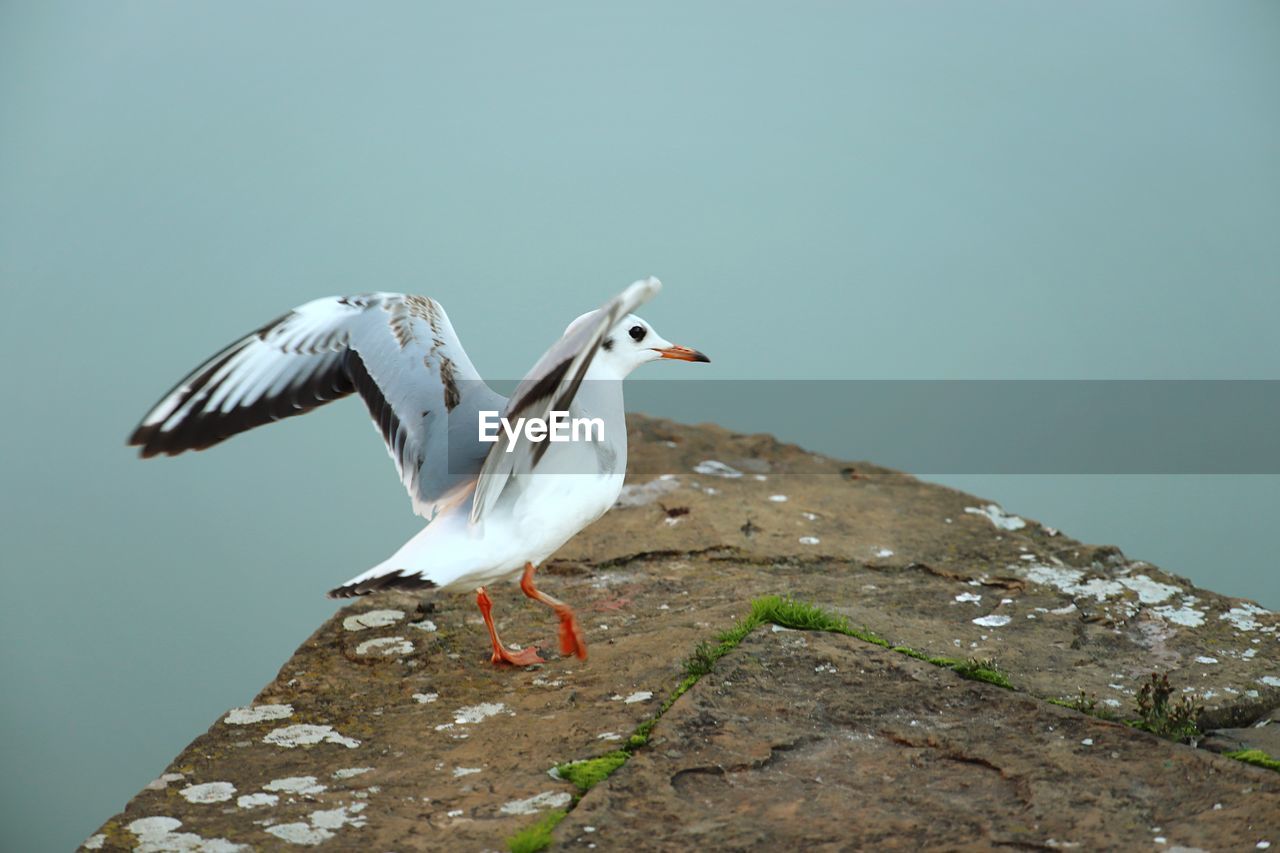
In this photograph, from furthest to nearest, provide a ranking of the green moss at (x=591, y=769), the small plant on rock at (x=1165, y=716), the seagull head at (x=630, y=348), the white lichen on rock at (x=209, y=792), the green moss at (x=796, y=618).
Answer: the seagull head at (x=630, y=348) → the green moss at (x=796, y=618) → the small plant on rock at (x=1165, y=716) → the white lichen on rock at (x=209, y=792) → the green moss at (x=591, y=769)

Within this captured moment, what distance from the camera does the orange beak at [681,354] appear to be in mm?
4484

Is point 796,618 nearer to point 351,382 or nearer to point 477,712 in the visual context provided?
point 477,712

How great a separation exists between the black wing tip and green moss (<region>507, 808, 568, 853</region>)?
2.92ft

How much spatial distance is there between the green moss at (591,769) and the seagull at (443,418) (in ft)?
2.36

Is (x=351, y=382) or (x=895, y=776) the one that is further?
(x=351, y=382)

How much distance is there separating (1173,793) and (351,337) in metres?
3.01

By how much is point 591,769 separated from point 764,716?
0.55 meters

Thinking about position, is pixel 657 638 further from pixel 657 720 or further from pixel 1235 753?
pixel 1235 753

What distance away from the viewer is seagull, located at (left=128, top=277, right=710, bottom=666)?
390 cm

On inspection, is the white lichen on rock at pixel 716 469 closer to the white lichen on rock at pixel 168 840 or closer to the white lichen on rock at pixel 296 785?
the white lichen on rock at pixel 296 785

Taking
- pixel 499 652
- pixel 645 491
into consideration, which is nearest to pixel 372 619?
pixel 499 652

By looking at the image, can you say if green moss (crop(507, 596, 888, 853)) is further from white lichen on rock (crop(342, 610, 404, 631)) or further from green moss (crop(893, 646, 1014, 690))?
white lichen on rock (crop(342, 610, 404, 631))

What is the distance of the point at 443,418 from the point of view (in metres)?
4.38

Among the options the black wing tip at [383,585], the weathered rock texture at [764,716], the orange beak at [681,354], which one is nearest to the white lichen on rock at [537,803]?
the weathered rock texture at [764,716]
